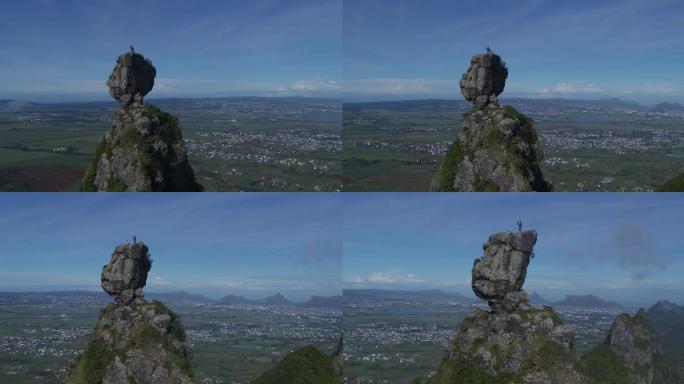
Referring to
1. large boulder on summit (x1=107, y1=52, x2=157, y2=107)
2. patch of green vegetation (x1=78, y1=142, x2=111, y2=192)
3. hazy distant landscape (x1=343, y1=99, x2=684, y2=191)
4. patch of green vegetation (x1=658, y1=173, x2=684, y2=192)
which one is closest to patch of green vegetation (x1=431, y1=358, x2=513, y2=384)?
hazy distant landscape (x1=343, y1=99, x2=684, y2=191)

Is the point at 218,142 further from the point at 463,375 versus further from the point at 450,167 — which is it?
the point at 463,375

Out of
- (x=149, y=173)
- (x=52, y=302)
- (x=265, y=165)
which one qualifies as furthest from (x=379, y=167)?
(x=52, y=302)

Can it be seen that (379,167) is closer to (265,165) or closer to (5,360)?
(265,165)

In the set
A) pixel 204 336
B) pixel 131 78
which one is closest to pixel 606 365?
pixel 131 78

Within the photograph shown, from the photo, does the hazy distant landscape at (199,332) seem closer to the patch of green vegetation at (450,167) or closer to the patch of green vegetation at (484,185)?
the patch of green vegetation at (450,167)

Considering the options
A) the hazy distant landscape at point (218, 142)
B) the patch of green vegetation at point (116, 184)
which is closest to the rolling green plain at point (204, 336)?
the hazy distant landscape at point (218, 142)

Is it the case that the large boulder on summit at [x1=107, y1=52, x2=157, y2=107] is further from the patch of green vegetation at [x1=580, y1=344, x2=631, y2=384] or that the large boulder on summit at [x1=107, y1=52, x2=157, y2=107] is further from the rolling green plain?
the patch of green vegetation at [x1=580, y1=344, x2=631, y2=384]

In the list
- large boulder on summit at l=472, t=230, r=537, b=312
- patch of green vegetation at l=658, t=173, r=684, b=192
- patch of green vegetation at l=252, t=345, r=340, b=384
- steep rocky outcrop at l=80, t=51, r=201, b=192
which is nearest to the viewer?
large boulder on summit at l=472, t=230, r=537, b=312
